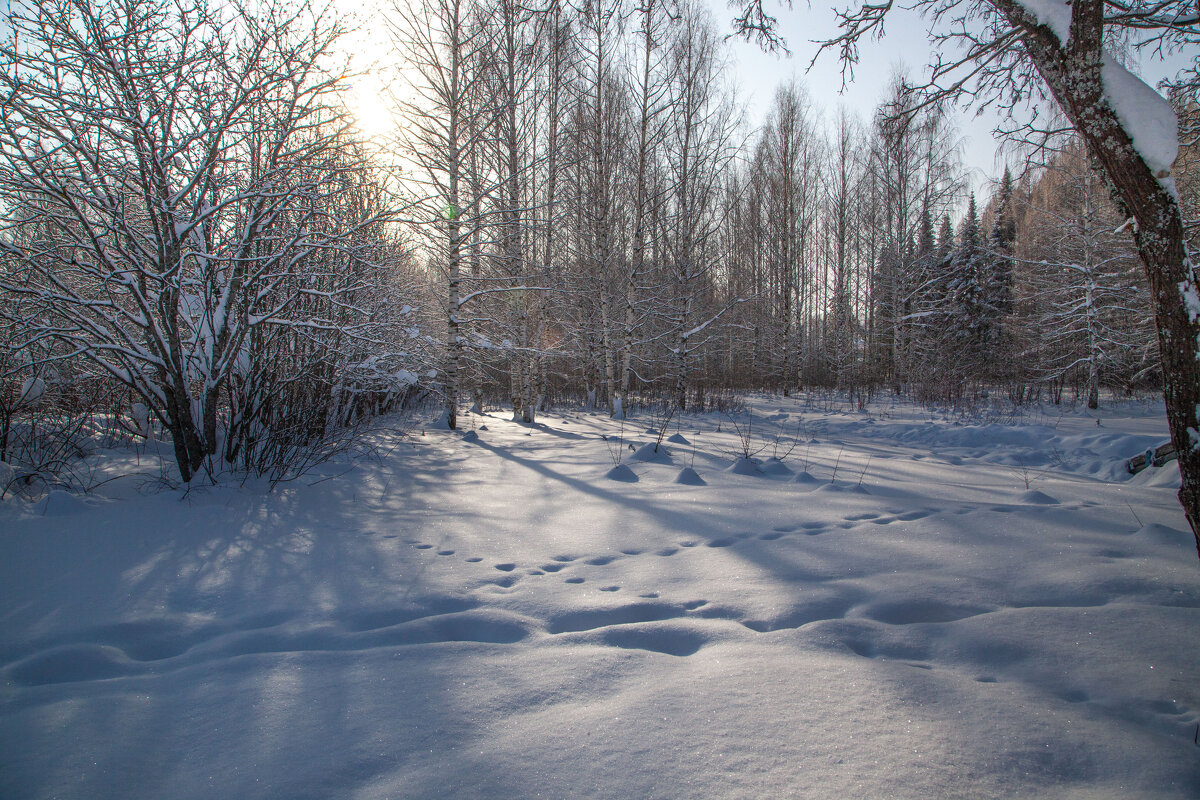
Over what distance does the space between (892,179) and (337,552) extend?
814 inches

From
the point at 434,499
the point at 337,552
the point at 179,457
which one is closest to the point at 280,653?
the point at 337,552

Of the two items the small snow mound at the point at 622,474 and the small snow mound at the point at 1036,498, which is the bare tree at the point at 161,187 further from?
the small snow mound at the point at 1036,498

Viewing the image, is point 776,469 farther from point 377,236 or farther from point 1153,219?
point 377,236

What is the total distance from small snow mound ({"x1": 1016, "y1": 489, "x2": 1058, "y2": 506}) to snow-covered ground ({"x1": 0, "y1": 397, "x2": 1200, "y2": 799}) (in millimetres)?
85

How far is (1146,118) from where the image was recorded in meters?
1.72

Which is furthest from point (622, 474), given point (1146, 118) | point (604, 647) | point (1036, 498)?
point (1146, 118)

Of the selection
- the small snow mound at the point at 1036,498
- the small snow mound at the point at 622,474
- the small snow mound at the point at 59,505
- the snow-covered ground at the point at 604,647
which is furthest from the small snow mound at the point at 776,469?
the small snow mound at the point at 59,505

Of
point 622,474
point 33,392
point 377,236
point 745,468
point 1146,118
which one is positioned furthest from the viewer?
point 377,236

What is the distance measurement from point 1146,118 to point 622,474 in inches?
147

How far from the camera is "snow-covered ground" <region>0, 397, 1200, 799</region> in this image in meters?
1.25

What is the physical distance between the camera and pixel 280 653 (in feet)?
5.97

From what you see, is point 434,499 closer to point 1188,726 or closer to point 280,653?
point 280,653

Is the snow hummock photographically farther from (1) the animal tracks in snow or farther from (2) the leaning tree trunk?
(2) the leaning tree trunk

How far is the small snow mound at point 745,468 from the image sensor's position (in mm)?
4758
